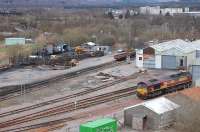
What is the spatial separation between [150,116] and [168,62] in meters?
13.9

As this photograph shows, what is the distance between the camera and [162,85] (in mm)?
24234

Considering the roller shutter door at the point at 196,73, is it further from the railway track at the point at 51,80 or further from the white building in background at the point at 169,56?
the railway track at the point at 51,80

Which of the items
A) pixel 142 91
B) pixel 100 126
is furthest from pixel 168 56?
pixel 100 126

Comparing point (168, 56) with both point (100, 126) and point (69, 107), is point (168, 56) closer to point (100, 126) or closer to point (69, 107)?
point (69, 107)

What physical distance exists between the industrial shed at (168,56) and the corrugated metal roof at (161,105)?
484 inches

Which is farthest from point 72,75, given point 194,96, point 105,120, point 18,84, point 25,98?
point 105,120

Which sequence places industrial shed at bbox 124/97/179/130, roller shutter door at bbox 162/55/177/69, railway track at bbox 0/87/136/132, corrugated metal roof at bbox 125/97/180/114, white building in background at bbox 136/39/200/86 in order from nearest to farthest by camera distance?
industrial shed at bbox 124/97/179/130 < corrugated metal roof at bbox 125/97/180/114 < railway track at bbox 0/87/136/132 < white building in background at bbox 136/39/200/86 < roller shutter door at bbox 162/55/177/69

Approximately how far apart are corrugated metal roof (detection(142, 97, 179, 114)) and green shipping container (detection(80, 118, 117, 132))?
2115 mm

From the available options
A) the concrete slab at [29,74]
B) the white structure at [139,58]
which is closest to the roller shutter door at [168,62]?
the white structure at [139,58]

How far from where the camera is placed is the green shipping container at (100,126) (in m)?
16.6

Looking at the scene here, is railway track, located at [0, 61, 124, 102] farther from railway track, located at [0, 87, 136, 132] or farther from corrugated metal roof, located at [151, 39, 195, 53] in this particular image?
railway track, located at [0, 87, 136, 132]

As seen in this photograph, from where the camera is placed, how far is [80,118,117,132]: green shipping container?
16609mm

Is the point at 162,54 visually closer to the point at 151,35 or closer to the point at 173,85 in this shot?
the point at 173,85

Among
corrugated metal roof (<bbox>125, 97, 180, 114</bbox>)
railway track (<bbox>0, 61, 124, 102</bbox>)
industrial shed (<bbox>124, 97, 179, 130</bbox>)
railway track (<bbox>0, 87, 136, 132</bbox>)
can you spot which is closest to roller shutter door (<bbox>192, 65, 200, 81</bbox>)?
railway track (<bbox>0, 87, 136, 132</bbox>)
